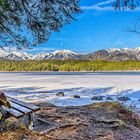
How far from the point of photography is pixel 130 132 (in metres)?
8.05

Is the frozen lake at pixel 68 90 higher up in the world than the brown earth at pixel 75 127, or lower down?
lower down

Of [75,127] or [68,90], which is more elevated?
[75,127]

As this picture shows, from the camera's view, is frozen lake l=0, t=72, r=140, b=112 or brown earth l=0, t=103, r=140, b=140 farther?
frozen lake l=0, t=72, r=140, b=112

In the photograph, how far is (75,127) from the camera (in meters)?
7.71

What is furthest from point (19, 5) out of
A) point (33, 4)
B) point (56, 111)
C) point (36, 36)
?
point (56, 111)

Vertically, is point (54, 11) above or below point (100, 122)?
above

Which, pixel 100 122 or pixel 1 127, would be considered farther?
pixel 100 122

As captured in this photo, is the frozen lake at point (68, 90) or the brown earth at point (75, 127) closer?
the brown earth at point (75, 127)

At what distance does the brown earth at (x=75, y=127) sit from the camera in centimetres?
709

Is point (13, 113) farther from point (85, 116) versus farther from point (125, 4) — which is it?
point (125, 4)

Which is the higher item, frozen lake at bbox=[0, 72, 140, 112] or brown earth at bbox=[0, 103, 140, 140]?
brown earth at bbox=[0, 103, 140, 140]

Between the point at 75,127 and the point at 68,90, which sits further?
the point at 68,90

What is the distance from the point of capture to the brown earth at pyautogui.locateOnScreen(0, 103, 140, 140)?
709cm

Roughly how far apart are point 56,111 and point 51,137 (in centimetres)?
233
